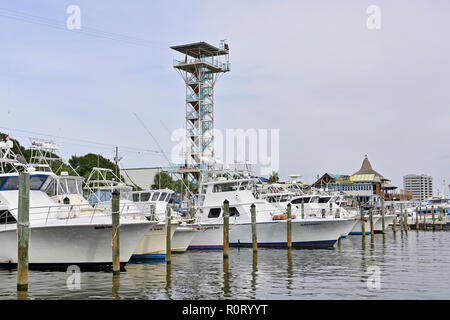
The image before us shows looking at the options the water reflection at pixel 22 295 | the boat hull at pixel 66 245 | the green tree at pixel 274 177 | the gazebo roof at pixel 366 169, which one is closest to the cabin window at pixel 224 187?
the boat hull at pixel 66 245

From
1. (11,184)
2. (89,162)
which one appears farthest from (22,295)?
(89,162)

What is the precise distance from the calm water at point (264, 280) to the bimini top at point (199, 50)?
53.6m

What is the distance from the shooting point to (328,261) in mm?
27062

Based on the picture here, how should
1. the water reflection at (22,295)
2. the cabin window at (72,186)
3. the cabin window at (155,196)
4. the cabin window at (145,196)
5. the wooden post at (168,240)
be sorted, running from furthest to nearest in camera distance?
1. the cabin window at (145,196)
2. the cabin window at (155,196)
3. the cabin window at (72,186)
4. the wooden post at (168,240)
5. the water reflection at (22,295)

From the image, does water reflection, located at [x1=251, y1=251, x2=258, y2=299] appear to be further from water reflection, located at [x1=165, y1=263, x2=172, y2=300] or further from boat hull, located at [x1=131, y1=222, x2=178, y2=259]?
boat hull, located at [x1=131, y1=222, x2=178, y2=259]

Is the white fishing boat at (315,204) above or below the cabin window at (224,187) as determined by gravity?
below

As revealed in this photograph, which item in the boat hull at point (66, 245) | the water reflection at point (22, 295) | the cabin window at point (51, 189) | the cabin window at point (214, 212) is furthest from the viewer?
the cabin window at point (214, 212)

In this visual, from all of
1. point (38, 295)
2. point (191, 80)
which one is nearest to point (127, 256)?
point (38, 295)

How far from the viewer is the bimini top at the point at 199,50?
7869cm

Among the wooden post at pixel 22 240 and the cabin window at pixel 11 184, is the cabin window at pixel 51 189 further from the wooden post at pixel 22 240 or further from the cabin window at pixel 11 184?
the wooden post at pixel 22 240

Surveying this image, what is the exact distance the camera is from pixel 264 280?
20672 millimetres

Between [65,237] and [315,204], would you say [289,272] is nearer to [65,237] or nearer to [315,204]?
[65,237]

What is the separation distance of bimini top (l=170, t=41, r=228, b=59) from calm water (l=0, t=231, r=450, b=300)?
53590mm
